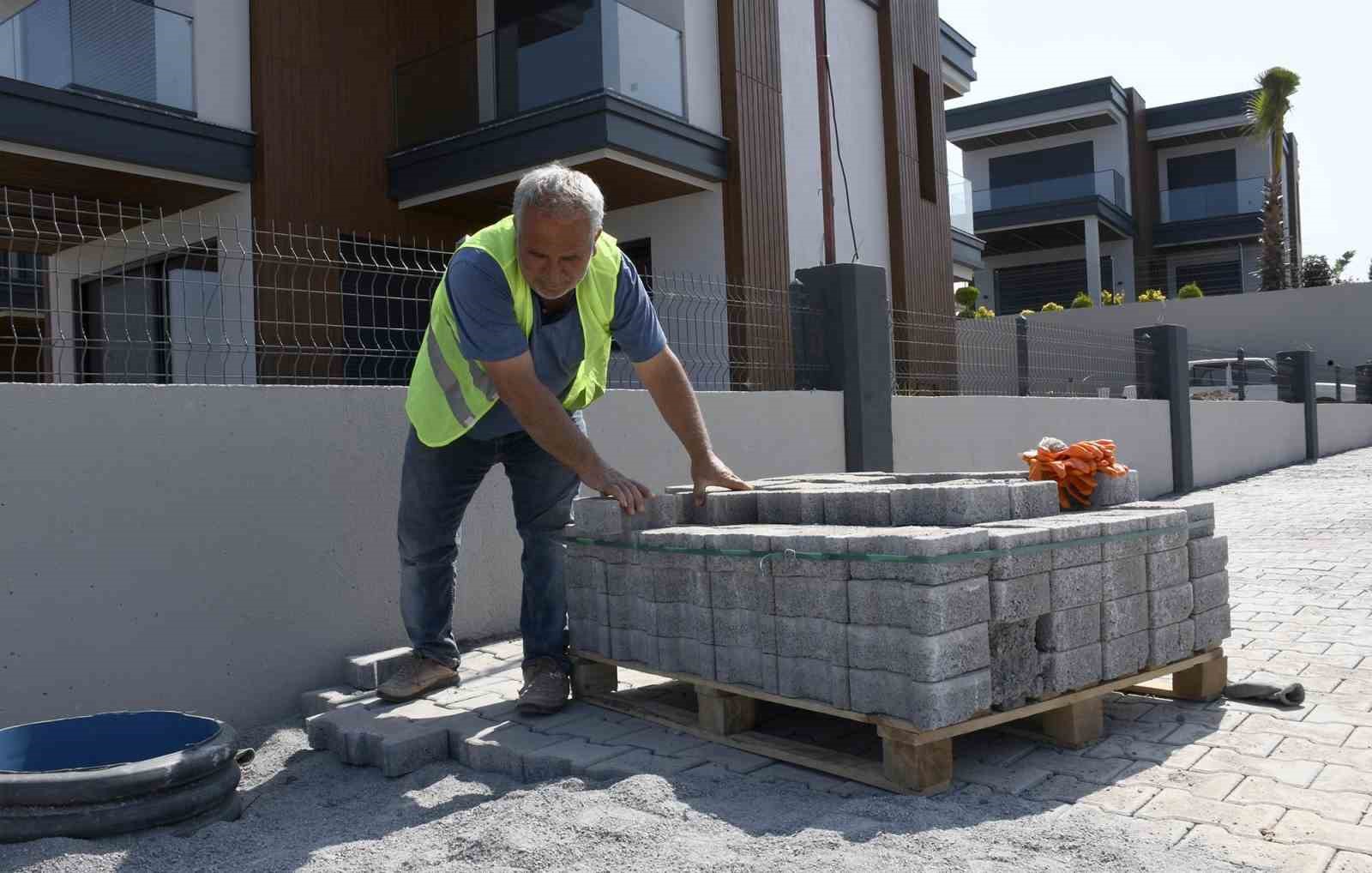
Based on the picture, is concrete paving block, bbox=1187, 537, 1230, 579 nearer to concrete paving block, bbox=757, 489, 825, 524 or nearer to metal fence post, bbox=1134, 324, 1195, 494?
concrete paving block, bbox=757, 489, 825, 524

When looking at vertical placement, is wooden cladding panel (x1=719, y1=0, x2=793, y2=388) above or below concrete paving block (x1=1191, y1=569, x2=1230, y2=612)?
above

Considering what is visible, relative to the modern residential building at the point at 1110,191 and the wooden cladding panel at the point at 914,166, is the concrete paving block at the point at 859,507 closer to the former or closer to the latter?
the wooden cladding panel at the point at 914,166

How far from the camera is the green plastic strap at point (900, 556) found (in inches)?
125

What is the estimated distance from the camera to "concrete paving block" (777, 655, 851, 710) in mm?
3406

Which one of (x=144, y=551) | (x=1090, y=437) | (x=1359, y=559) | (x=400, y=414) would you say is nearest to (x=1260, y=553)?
(x=1359, y=559)

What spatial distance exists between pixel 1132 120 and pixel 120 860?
34.2 m

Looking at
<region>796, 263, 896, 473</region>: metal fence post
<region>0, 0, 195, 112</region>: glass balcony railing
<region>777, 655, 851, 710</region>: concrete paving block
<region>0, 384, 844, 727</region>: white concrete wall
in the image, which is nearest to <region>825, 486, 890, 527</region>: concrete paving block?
<region>777, 655, 851, 710</region>: concrete paving block

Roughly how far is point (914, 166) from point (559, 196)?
13.1 metres

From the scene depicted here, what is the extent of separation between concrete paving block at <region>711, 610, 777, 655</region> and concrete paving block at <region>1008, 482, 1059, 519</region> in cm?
97

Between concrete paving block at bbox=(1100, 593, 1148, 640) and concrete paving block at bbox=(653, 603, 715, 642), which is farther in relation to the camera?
concrete paving block at bbox=(653, 603, 715, 642)

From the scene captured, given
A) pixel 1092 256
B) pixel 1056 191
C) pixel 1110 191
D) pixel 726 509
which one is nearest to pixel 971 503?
pixel 726 509

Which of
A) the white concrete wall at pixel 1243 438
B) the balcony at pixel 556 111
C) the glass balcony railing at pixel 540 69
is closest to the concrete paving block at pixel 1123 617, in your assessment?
the balcony at pixel 556 111

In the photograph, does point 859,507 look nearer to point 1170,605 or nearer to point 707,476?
point 707,476

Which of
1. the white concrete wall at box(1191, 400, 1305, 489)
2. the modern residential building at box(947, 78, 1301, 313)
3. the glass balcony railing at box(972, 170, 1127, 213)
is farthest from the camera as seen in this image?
the modern residential building at box(947, 78, 1301, 313)
